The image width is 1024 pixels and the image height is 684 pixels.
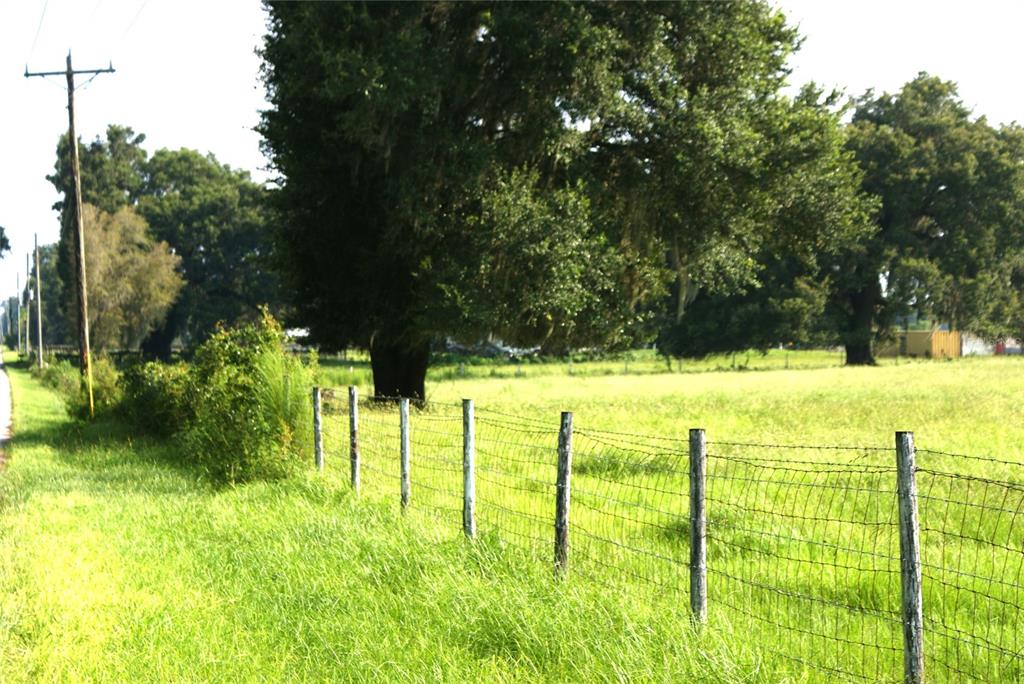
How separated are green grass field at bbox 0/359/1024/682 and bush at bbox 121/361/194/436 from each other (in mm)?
4569

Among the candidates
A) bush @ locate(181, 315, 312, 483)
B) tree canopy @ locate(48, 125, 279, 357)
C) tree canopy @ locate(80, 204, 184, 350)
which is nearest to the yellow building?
tree canopy @ locate(48, 125, 279, 357)

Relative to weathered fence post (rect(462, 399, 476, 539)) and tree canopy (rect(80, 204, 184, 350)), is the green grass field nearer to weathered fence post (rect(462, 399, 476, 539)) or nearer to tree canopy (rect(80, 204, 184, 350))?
weathered fence post (rect(462, 399, 476, 539))

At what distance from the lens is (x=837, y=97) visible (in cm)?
2591

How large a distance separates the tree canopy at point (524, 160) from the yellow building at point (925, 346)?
195ft

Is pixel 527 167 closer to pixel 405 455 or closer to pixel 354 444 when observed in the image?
pixel 354 444

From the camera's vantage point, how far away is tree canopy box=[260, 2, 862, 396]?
20.8 metres

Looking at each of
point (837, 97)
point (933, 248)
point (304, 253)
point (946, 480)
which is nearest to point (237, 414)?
point (946, 480)

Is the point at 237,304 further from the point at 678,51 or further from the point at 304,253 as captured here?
the point at 678,51

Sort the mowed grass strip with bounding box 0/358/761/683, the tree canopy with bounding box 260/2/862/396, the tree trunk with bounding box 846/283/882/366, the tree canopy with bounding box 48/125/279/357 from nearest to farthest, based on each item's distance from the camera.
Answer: the mowed grass strip with bounding box 0/358/761/683
the tree canopy with bounding box 260/2/862/396
the tree trunk with bounding box 846/283/882/366
the tree canopy with bounding box 48/125/279/357

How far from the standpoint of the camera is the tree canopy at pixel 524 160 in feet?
68.3

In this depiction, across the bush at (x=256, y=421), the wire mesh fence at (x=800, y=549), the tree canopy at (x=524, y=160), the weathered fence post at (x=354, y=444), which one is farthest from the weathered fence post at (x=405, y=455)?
the tree canopy at (x=524, y=160)

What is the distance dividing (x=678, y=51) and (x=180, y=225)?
57739 millimetres

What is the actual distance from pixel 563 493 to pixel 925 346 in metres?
80.2

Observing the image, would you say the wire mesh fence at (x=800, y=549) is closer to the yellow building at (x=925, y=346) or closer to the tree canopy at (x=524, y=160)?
the tree canopy at (x=524, y=160)
